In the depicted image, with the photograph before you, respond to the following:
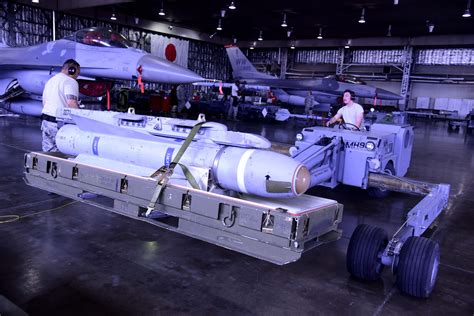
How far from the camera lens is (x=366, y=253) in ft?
11.5

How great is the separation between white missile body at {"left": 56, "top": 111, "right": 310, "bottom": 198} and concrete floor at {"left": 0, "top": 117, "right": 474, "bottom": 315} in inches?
31.0

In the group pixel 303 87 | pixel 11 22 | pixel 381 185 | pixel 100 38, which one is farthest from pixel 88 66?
pixel 11 22

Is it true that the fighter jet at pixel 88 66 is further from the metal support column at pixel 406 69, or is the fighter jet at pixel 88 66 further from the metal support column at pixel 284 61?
the metal support column at pixel 284 61

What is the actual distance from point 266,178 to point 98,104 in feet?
54.8

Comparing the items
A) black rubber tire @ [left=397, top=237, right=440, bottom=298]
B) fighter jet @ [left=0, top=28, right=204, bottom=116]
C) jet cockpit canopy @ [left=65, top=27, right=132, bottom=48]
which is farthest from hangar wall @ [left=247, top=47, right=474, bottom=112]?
black rubber tire @ [left=397, top=237, right=440, bottom=298]

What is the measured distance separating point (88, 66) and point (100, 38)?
90 centimetres

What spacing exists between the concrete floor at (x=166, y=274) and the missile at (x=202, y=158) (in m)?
0.78

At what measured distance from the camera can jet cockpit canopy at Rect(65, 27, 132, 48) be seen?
36.8ft

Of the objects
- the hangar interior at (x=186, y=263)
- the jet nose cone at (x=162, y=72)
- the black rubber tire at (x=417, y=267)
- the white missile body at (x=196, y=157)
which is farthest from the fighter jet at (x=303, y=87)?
the black rubber tire at (x=417, y=267)

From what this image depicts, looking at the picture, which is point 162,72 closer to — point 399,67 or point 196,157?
point 196,157

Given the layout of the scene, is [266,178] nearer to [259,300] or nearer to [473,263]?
[259,300]

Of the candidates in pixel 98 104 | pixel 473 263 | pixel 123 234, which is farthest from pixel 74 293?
pixel 98 104

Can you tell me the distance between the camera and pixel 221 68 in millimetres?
38688

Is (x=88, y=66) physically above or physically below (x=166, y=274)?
above
